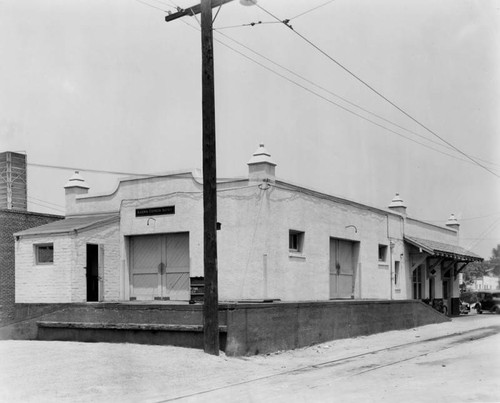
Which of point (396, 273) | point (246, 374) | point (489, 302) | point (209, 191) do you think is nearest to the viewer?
point (246, 374)

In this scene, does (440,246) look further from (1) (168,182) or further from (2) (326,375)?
(2) (326,375)

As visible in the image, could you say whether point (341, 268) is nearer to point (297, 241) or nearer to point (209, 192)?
point (297, 241)

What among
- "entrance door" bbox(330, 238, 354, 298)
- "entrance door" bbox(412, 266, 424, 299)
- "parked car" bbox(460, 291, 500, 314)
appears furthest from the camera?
"parked car" bbox(460, 291, 500, 314)

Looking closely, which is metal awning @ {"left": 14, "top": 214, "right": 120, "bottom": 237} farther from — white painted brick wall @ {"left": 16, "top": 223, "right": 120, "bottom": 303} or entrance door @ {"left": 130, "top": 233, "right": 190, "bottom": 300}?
entrance door @ {"left": 130, "top": 233, "right": 190, "bottom": 300}

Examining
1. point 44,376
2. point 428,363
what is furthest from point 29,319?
point 428,363

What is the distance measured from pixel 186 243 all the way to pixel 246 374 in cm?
900

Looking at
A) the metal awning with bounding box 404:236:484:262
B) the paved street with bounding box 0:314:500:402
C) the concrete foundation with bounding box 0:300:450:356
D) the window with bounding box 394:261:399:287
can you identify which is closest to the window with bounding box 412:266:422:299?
the metal awning with bounding box 404:236:484:262

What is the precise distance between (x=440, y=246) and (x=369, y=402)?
26.9 m

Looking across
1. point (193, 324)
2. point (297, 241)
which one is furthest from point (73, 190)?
point (193, 324)

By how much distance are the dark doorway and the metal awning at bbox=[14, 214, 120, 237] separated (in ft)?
2.85

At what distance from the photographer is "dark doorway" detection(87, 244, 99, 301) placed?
2223 cm

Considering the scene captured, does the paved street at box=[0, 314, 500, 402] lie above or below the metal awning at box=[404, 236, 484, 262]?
below

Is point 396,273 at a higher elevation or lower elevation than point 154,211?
lower

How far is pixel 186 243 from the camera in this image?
22.2m
